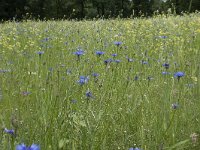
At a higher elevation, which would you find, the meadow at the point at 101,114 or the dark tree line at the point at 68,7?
the dark tree line at the point at 68,7

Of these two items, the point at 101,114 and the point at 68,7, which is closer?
the point at 101,114

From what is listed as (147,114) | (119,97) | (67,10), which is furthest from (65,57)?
(67,10)

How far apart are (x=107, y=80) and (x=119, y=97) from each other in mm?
208

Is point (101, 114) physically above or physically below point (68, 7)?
below

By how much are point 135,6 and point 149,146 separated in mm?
33972

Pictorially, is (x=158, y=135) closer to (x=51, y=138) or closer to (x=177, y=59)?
(x=51, y=138)

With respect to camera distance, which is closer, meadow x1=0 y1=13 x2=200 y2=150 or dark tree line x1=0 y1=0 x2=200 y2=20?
meadow x1=0 y1=13 x2=200 y2=150

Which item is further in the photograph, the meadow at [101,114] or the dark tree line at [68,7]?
the dark tree line at [68,7]

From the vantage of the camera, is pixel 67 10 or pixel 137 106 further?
pixel 67 10

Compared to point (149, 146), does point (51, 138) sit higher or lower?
higher

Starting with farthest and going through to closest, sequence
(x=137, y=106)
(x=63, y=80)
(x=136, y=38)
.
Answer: (x=136, y=38)
(x=63, y=80)
(x=137, y=106)

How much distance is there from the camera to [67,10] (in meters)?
33.0

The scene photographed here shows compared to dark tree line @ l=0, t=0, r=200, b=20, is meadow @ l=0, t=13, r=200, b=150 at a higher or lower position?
lower

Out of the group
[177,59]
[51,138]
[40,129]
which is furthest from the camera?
[177,59]
